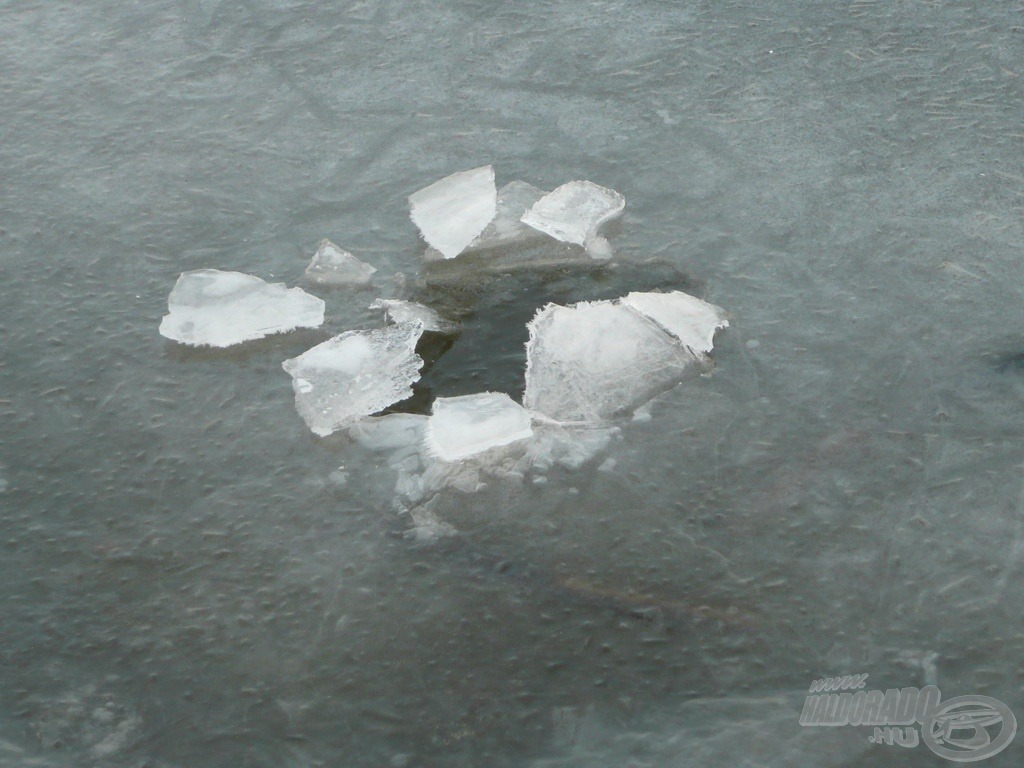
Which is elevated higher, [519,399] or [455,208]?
[455,208]

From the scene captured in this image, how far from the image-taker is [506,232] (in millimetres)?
2652

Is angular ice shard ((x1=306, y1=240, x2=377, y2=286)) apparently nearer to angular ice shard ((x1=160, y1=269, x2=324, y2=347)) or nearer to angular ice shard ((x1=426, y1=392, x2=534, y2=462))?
angular ice shard ((x1=160, y1=269, x2=324, y2=347))

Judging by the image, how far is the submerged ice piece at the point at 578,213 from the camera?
256 centimetres

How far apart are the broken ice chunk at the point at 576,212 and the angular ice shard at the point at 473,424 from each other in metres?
0.55

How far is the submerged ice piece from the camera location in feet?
8.41

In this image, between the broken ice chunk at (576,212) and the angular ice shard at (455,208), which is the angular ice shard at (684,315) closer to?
the broken ice chunk at (576,212)

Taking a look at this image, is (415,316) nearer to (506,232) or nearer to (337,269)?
(337,269)

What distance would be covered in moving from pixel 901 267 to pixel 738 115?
0.75 meters

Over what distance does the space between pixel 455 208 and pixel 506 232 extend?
0.14 metres

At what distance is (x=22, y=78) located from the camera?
346 centimetres

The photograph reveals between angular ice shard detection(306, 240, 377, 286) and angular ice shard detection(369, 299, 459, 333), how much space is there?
0.13 m

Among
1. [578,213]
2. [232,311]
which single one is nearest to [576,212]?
[578,213]

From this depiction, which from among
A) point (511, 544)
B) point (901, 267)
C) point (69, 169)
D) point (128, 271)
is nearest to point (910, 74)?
point (901, 267)

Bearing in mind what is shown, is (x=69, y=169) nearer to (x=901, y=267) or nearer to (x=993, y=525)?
(x=901, y=267)
